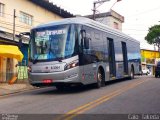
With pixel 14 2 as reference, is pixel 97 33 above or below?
below

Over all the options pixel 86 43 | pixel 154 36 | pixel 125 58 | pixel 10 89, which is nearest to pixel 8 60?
pixel 10 89

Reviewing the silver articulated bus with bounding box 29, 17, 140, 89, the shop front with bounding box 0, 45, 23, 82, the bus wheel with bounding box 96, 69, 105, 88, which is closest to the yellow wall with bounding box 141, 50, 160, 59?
the shop front with bounding box 0, 45, 23, 82

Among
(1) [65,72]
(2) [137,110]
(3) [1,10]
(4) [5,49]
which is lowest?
(2) [137,110]

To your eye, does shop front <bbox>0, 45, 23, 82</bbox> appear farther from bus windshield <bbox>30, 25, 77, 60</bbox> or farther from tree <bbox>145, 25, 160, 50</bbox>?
tree <bbox>145, 25, 160, 50</bbox>

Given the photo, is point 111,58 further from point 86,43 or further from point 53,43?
point 53,43

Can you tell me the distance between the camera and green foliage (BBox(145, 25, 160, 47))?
7650cm

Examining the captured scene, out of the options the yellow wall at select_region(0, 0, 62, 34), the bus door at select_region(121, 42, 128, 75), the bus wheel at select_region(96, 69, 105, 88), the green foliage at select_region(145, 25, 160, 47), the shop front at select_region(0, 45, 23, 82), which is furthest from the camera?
the green foliage at select_region(145, 25, 160, 47)

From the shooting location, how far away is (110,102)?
445 inches

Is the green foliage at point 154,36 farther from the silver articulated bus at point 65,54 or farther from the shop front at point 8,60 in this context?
the silver articulated bus at point 65,54

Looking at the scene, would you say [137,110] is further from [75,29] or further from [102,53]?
[102,53]

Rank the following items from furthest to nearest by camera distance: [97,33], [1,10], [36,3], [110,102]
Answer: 1. [36,3]
2. [1,10]
3. [97,33]
4. [110,102]

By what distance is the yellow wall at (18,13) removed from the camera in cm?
2509

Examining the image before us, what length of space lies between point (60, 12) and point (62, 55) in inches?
780

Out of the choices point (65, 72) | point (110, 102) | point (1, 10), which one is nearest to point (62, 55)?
point (65, 72)
